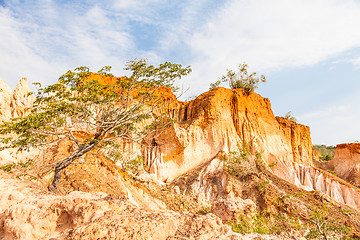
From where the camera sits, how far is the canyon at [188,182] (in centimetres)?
378

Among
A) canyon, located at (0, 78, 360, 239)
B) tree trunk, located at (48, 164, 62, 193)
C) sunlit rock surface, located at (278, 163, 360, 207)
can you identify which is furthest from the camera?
sunlit rock surface, located at (278, 163, 360, 207)

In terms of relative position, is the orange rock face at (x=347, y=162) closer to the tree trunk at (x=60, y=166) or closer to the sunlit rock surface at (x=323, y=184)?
the sunlit rock surface at (x=323, y=184)

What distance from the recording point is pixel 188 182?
2089 centimetres

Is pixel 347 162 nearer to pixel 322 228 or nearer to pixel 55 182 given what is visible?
pixel 322 228

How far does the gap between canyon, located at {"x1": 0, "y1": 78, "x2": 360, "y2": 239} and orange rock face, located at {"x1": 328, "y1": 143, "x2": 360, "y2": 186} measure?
0.43 feet

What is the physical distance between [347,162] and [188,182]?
23363 mm

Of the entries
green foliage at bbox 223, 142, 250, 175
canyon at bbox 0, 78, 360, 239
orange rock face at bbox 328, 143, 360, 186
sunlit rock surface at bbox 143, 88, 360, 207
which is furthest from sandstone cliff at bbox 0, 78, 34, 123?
orange rock face at bbox 328, 143, 360, 186

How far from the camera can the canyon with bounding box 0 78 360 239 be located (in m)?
3.78

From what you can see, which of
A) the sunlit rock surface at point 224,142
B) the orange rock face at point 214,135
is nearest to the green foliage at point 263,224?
the sunlit rock surface at point 224,142

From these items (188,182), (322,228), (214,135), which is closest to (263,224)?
(322,228)

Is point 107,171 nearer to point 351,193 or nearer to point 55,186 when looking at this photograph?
point 55,186

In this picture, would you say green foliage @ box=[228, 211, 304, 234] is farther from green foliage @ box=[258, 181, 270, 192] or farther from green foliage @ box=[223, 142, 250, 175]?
green foliage @ box=[223, 142, 250, 175]

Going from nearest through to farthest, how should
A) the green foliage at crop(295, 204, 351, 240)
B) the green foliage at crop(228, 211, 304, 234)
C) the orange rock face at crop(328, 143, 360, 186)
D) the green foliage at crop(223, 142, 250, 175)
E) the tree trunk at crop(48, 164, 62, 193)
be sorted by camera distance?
the green foliage at crop(295, 204, 351, 240), the tree trunk at crop(48, 164, 62, 193), the green foliage at crop(228, 211, 304, 234), the green foliage at crop(223, 142, 250, 175), the orange rock face at crop(328, 143, 360, 186)

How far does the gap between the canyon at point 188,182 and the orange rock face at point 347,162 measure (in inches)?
5.1
